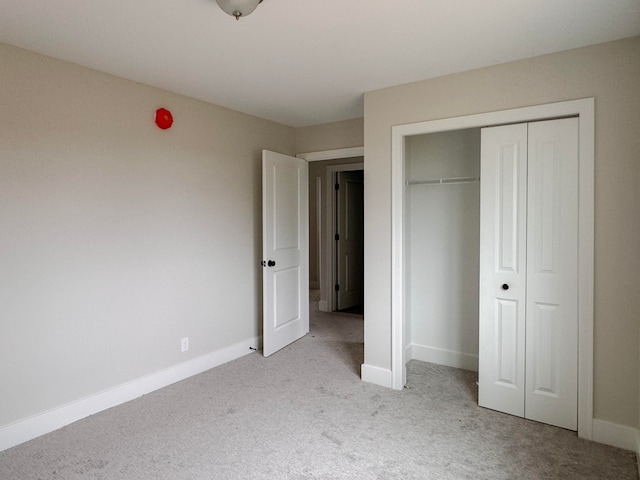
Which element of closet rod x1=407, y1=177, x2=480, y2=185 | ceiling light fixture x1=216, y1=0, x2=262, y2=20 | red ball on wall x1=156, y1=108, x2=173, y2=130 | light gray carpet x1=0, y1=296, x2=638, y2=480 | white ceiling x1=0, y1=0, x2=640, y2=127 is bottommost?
light gray carpet x1=0, y1=296, x2=638, y2=480

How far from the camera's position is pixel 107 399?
9.24ft

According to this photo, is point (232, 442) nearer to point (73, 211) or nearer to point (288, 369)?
point (288, 369)

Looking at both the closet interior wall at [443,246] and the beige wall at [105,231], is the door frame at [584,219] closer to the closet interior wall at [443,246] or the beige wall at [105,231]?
the closet interior wall at [443,246]

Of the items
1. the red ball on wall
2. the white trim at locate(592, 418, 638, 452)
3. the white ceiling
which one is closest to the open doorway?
the white ceiling

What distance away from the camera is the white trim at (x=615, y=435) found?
2.28m

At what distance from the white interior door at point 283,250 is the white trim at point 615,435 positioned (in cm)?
267

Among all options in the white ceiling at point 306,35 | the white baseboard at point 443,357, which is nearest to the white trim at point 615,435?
the white baseboard at point 443,357

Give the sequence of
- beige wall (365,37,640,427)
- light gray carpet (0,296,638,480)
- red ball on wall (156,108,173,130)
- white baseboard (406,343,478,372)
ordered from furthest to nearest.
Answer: white baseboard (406,343,478,372), red ball on wall (156,108,173,130), beige wall (365,37,640,427), light gray carpet (0,296,638,480)

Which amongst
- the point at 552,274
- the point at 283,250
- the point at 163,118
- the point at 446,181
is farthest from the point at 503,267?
the point at 163,118

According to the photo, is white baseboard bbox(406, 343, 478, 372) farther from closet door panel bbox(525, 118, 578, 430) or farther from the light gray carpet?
closet door panel bbox(525, 118, 578, 430)

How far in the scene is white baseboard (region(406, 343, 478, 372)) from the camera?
3.51 metres

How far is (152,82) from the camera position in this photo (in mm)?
3000

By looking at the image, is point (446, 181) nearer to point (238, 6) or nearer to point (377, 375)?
point (377, 375)

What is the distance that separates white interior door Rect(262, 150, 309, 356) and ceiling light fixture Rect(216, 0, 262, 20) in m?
1.97
